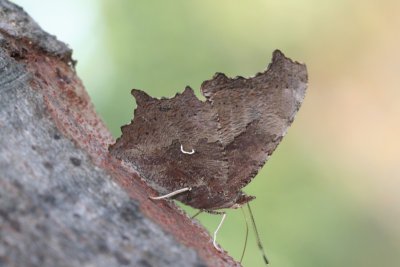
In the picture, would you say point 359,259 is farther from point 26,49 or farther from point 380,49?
point 26,49

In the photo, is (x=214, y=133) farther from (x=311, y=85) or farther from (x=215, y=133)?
(x=311, y=85)

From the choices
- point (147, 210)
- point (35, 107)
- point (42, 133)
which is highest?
point (35, 107)

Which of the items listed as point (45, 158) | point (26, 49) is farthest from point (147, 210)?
point (26, 49)

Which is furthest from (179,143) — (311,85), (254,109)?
(311,85)

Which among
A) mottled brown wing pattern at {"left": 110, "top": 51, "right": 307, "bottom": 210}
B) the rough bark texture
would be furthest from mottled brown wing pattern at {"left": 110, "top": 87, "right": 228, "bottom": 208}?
the rough bark texture

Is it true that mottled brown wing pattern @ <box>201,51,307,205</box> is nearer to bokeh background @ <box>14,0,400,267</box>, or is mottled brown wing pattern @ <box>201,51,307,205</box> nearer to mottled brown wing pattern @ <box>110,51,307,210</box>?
mottled brown wing pattern @ <box>110,51,307,210</box>

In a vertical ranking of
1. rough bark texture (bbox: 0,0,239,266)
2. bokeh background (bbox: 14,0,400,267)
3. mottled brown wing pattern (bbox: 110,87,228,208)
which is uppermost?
bokeh background (bbox: 14,0,400,267)
